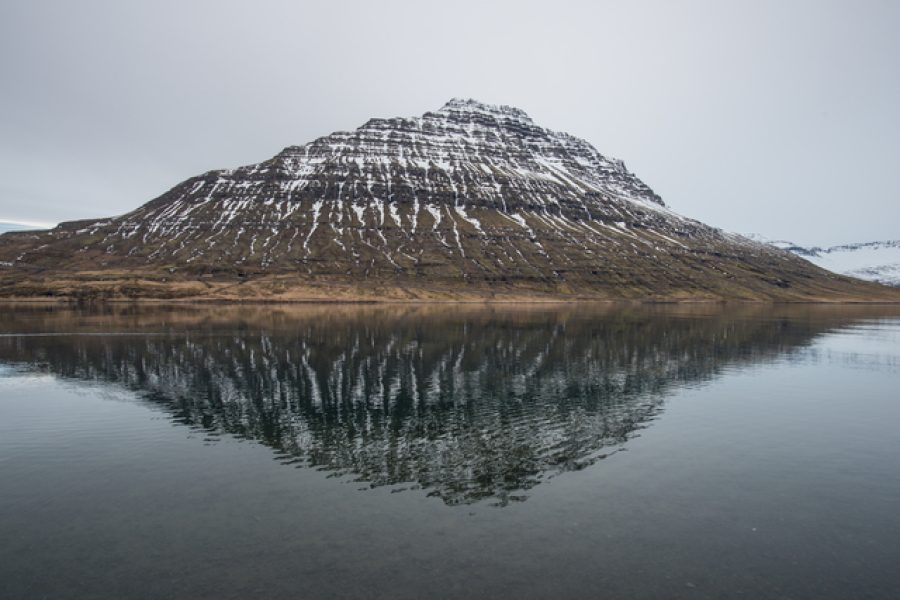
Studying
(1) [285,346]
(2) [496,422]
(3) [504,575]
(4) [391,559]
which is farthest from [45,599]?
(1) [285,346]

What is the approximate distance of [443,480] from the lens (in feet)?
101

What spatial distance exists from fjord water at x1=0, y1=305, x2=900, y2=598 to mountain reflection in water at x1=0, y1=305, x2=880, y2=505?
1.17 feet

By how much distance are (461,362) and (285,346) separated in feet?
105

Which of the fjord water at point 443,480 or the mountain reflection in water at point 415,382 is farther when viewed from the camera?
the mountain reflection in water at point 415,382

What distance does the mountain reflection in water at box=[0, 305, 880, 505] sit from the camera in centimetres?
3538

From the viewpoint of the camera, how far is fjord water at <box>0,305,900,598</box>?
20766 millimetres

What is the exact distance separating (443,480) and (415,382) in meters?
29.7

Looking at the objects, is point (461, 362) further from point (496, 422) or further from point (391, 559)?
point (391, 559)

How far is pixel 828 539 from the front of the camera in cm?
2403

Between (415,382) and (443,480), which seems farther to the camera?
(415,382)

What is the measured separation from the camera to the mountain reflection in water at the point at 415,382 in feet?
116

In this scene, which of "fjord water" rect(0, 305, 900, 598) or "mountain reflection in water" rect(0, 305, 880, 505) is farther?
"mountain reflection in water" rect(0, 305, 880, 505)

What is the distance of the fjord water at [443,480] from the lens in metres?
20.8

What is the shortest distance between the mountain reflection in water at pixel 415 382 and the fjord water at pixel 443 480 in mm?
357
